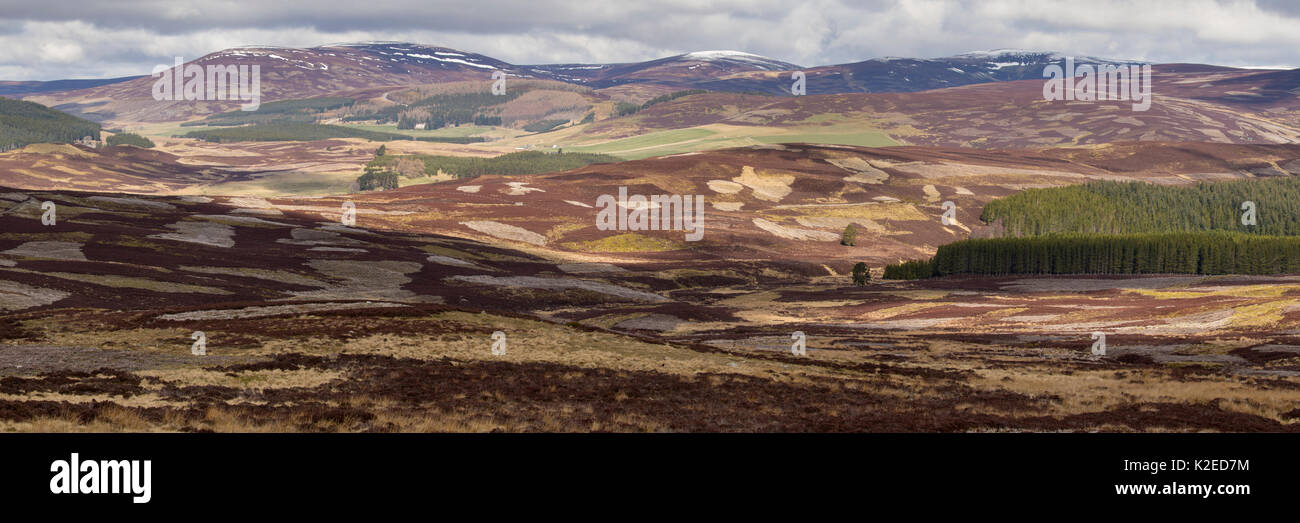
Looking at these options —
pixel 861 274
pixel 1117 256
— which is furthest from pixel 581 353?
pixel 1117 256

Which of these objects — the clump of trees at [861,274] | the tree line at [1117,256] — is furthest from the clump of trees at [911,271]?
the clump of trees at [861,274]

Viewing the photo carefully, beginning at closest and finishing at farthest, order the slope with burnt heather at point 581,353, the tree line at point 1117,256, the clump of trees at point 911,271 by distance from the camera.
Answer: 1. the slope with burnt heather at point 581,353
2. the tree line at point 1117,256
3. the clump of trees at point 911,271

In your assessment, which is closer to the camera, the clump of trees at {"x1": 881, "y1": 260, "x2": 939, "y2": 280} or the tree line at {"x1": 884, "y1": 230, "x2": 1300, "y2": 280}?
the tree line at {"x1": 884, "y1": 230, "x2": 1300, "y2": 280}

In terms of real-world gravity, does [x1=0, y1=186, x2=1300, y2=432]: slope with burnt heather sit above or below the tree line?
below

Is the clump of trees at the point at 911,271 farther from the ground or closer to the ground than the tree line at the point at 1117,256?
closer to the ground

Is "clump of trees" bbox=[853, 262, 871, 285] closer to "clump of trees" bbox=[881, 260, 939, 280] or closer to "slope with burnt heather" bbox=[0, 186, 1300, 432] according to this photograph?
"clump of trees" bbox=[881, 260, 939, 280]

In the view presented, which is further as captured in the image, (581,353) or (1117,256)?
(1117,256)

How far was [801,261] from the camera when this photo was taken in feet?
591

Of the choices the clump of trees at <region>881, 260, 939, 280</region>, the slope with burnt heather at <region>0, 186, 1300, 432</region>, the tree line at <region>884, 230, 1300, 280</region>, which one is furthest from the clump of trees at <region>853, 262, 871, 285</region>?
the slope with burnt heather at <region>0, 186, 1300, 432</region>

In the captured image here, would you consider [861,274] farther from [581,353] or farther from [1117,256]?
[581,353]

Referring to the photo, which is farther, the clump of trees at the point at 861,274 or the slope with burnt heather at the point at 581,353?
the clump of trees at the point at 861,274

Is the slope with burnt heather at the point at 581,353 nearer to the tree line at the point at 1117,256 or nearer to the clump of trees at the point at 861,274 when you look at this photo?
the clump of trees at the point at 861,274
